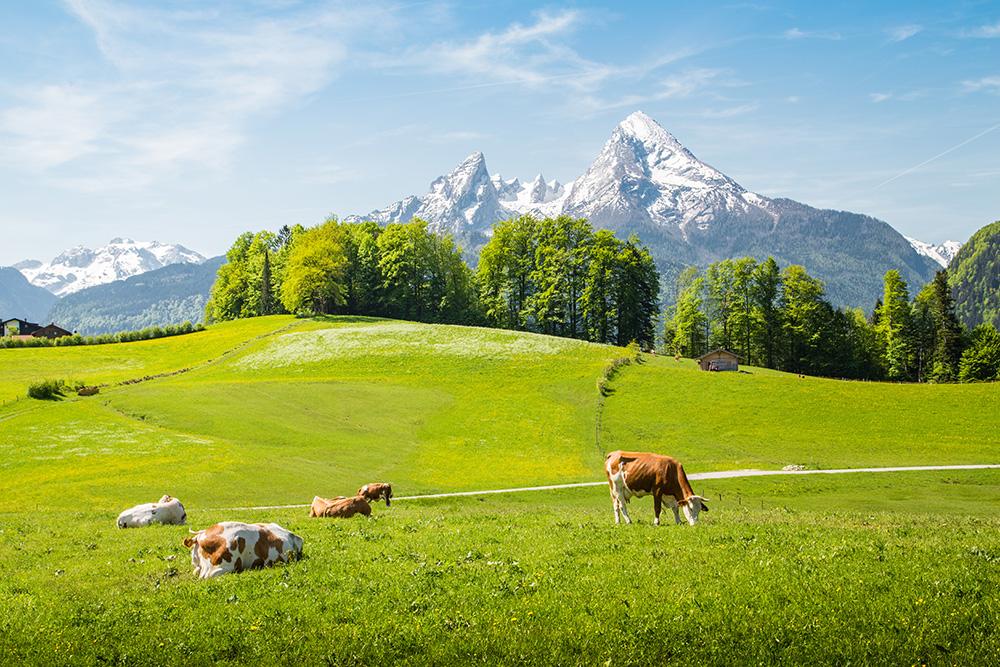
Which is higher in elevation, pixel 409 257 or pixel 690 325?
pixel 409 257

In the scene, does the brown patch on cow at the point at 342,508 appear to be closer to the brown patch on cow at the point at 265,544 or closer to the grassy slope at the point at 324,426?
the grassy slope at the point at 324,426

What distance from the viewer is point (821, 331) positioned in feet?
390

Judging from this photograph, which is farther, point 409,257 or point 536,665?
point 409,257

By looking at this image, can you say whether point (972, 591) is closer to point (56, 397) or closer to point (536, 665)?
point (536, 665)

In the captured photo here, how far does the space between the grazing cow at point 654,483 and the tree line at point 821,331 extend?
316 feet

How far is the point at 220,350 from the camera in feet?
337

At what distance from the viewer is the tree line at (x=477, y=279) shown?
120 m

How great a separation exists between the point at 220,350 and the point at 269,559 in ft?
302

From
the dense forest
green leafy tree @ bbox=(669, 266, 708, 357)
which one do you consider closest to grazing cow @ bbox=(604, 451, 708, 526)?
the dense forest

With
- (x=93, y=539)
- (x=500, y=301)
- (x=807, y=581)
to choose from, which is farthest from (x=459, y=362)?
(x=807, y=581)

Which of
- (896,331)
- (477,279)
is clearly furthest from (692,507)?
(896,331)

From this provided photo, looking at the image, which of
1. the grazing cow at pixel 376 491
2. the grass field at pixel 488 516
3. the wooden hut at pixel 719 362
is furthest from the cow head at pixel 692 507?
the wooden hut at pixel 719 362

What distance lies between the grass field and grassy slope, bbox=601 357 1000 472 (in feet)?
1.15

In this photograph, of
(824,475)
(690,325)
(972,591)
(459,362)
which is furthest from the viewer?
(690,325)
